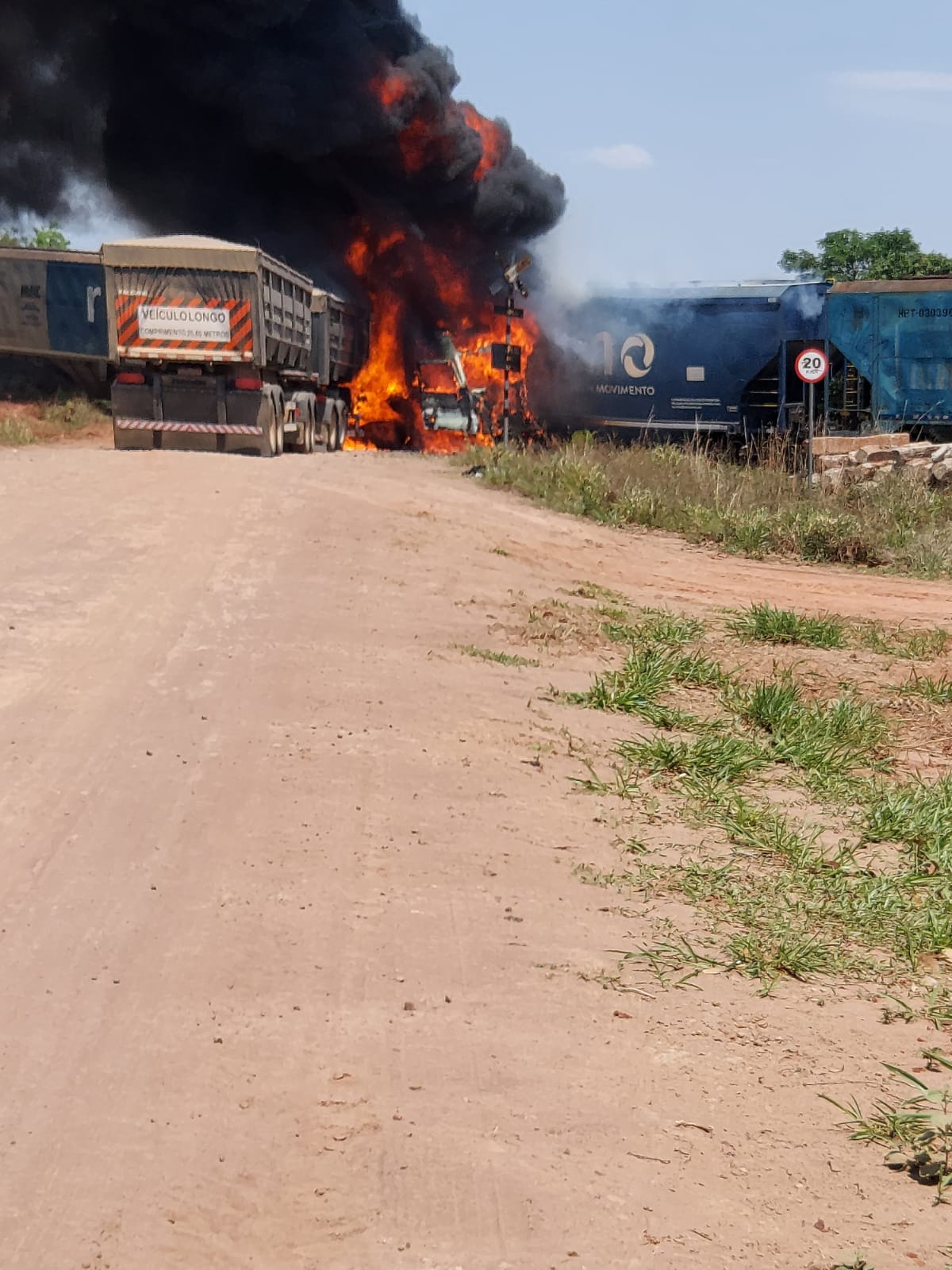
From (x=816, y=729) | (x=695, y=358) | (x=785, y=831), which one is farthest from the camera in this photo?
(x=695, y=358)

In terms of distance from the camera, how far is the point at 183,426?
20.4 meters

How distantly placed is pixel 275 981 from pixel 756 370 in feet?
73.2

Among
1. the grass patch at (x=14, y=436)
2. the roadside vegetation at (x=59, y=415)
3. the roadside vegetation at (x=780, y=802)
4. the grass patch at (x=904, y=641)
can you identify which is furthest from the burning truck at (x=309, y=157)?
the roadside vegetation at (x=780, y=802)

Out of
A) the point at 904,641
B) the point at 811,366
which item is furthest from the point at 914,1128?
the point at 811,366

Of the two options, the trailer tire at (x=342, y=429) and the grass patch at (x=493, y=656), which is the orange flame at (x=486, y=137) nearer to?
the trailer tire at (x=342, y=429)

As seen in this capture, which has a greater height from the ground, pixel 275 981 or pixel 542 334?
pixel 542 334

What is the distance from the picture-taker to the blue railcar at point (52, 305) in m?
28.7

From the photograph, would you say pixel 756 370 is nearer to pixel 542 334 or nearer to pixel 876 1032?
pixel 542 334

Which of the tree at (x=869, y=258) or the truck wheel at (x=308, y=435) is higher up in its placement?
the tree at (x=869, y=258)

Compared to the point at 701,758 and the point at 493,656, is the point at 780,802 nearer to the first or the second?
the point at 701,758

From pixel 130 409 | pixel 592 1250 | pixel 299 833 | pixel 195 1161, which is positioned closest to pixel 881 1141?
pixel 592 1250

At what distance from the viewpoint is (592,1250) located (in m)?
3.41

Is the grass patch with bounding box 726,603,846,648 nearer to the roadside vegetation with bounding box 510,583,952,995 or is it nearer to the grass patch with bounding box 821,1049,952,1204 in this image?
the roadside vegetation with bounding box 510,583,952,995

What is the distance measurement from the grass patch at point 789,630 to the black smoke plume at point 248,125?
75.1ft
